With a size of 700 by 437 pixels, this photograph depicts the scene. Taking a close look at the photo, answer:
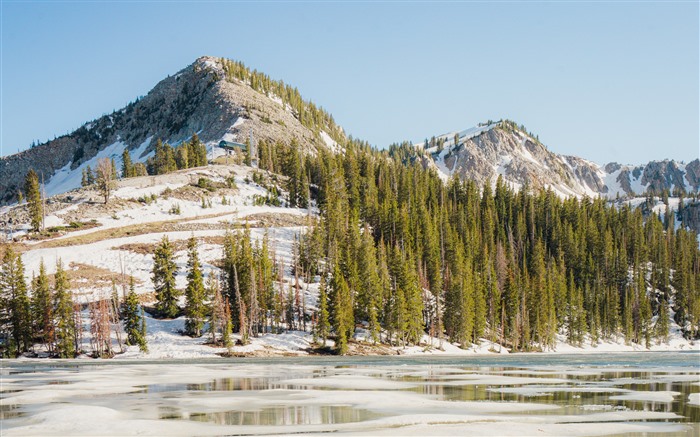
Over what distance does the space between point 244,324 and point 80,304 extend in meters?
24.5

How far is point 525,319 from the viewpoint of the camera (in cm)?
10956

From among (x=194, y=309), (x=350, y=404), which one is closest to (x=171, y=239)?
(x=194, y=309)

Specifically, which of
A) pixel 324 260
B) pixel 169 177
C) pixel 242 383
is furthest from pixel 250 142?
pixel 242 383

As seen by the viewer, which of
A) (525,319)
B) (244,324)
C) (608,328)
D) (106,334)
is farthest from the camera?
(608,328)

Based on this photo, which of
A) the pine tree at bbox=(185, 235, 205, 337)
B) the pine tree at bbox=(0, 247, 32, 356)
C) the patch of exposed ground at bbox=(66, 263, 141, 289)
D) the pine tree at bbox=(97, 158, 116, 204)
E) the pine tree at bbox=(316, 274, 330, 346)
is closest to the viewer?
the pine tree at bbox=(0, 247, 32, 356)

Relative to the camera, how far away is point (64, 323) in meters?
74.3

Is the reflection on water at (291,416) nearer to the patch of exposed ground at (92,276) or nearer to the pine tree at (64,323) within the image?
the pine tree at (64,323)

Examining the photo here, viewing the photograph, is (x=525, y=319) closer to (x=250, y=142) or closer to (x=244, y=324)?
(x=244, y=324)

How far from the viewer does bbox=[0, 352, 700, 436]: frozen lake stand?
2395cm

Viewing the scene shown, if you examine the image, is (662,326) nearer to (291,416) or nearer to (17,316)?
(17,316)

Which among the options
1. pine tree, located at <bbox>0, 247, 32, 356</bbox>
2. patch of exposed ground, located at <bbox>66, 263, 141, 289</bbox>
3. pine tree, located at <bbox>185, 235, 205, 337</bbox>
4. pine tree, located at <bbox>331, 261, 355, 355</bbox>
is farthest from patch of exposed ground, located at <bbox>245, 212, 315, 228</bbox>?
pine tree, located at <bbox>0, 247, 32, 356</bbox>

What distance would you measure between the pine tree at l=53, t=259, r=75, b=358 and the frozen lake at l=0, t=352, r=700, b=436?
2662 cm

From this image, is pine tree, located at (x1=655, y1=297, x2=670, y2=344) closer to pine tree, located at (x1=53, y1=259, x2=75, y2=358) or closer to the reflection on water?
pine tree, located at (x1=53, y1=259, x2=75, y2=358)

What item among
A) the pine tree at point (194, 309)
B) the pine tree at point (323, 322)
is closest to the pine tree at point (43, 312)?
the pine tree at point (194, 309)
